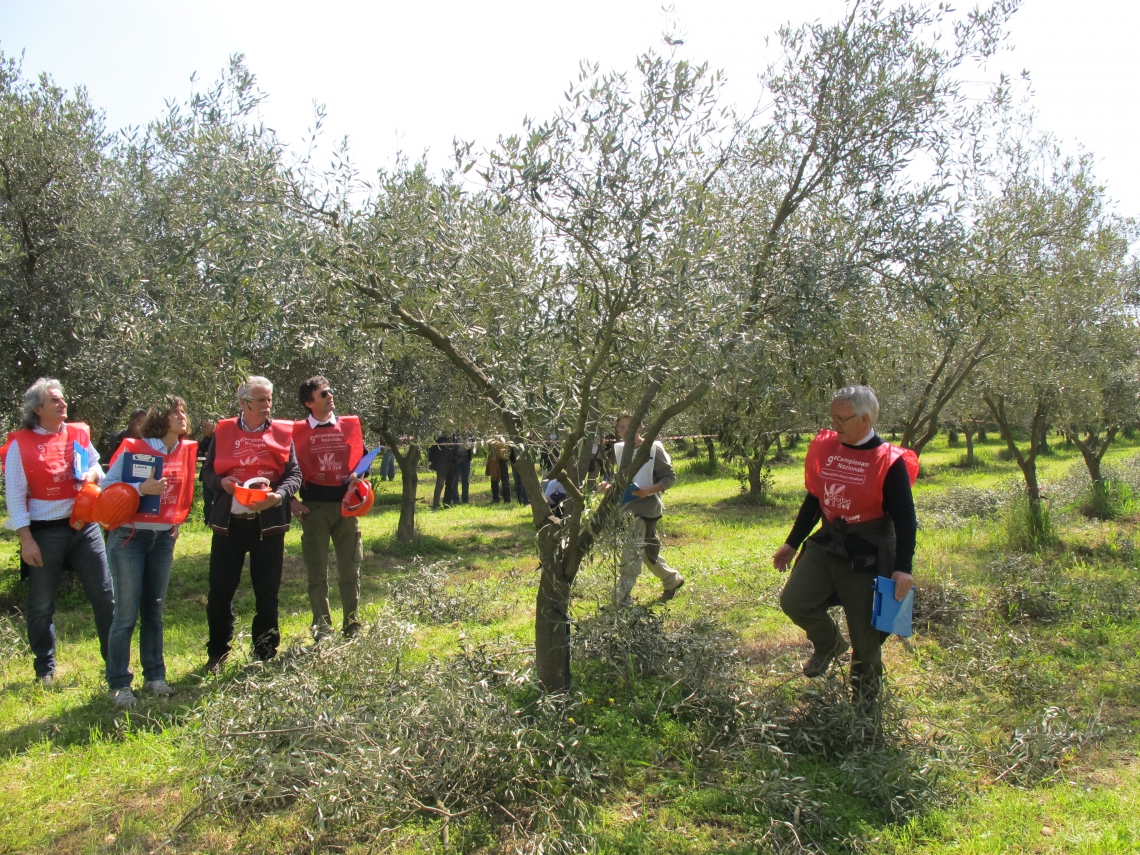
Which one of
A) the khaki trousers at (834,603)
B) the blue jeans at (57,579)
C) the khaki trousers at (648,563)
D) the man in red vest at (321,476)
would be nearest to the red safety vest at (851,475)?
the khaki trousers at (834,603)

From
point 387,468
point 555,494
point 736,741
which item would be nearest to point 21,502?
point 555,494

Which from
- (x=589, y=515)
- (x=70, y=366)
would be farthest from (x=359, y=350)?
(x=70, y=366)

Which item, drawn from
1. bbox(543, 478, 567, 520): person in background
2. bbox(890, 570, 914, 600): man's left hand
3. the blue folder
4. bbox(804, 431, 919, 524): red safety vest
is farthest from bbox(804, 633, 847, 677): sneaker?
the blue folder

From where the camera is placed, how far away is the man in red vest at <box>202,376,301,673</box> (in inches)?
220

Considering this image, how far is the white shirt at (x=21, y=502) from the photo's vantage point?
5387 mm

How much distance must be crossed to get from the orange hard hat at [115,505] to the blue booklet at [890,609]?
4.70 meters

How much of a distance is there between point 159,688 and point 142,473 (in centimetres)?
144

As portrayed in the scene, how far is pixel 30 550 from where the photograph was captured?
5.33 meters

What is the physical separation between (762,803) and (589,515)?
1.66 metres

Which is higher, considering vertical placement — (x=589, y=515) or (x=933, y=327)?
(x=933, y=327)

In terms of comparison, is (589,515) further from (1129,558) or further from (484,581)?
(1129,558)

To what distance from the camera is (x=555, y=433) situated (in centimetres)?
421

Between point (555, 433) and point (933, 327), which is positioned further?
point (933, 327)

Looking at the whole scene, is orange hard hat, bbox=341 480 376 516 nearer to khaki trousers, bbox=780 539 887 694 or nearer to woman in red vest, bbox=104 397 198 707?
woman in red vest, bbox=104 397 198 707
